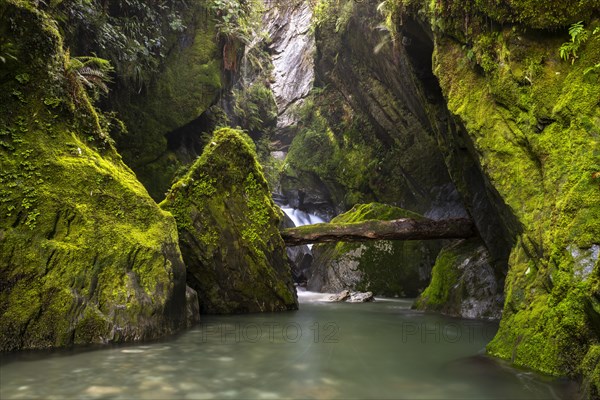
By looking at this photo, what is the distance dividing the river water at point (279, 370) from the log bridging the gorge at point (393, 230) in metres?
3.40

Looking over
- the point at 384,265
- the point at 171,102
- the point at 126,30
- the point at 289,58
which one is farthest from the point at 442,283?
the point at 289,58

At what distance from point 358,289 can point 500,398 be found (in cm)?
1008

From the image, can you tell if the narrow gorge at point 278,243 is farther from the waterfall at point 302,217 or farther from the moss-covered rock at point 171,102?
the waterfall at point 302,217

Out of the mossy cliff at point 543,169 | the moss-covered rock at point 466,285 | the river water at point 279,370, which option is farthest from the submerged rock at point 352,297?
the mossy cliff at point 543,169

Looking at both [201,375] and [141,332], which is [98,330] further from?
[201,375]

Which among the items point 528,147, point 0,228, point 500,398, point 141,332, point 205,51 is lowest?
point 500,398

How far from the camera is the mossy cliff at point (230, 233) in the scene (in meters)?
8.05

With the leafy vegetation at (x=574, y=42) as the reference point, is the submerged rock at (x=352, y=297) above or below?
below

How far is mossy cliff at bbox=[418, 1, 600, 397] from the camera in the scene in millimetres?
3381

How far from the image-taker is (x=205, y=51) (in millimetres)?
14203

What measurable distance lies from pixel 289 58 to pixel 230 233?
87.3 ft

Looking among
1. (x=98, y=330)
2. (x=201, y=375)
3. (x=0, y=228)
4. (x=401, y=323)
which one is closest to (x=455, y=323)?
(x=401, y=323)

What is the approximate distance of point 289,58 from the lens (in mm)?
32188

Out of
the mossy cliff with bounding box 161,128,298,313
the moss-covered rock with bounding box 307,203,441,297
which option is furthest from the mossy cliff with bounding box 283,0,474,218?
the mossy cliff with bounding box 161,128,298,313
